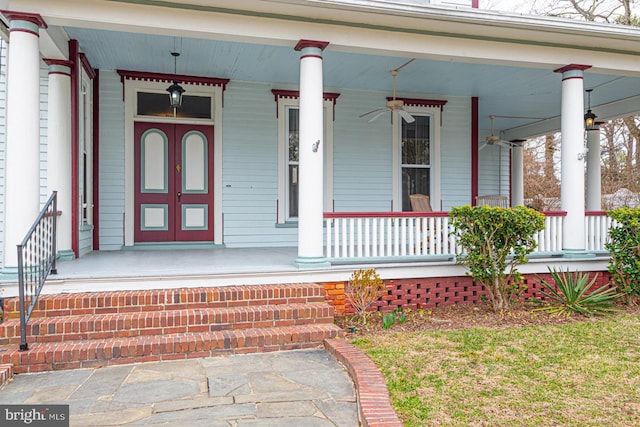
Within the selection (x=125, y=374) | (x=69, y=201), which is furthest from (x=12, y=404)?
(x=69, y=201)

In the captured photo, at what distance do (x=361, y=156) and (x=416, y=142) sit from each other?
113cm

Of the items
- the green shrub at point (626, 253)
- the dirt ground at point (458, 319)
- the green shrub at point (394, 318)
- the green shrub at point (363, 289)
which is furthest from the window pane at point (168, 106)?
the green shrub at point (626, 253)

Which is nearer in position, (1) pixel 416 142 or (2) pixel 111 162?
(2) pixel 111 162

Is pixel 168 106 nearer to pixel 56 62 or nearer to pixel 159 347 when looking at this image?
pixel 56 62

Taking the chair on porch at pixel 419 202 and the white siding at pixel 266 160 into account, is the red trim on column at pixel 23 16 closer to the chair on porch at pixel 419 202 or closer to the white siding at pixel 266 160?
the white siding at pixel 266 160

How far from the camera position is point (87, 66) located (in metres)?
6.66

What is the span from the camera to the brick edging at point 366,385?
2.86 meters

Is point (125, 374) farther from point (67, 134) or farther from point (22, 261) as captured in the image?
point (67, 134)

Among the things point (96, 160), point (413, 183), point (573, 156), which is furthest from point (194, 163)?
point (573, 156)

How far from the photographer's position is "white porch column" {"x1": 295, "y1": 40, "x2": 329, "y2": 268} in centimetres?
530

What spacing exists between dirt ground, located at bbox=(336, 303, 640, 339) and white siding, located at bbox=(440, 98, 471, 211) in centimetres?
A: 338

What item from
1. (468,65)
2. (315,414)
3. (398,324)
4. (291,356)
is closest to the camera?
(315,414)

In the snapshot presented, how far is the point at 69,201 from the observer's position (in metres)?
5.97

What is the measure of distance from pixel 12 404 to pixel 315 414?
200 cm
